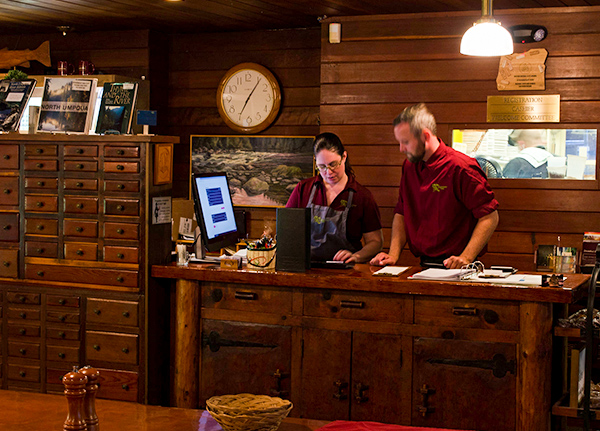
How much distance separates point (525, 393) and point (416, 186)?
4.59ft

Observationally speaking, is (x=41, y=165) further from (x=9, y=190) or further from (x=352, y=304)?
(x=352, y=304)

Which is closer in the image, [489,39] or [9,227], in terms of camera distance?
[489,39]

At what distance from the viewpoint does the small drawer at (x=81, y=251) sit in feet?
13.7

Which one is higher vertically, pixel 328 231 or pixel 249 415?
pixel 328 231

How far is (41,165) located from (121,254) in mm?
725

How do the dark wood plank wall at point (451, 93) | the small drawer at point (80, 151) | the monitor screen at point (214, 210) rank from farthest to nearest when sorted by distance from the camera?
the dark wood plank wall at point (451, 93)
the small drawer at point (80, 151)
the monitor screen at point (214, 210)

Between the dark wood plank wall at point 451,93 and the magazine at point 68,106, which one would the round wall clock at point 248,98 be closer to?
the dark wood plank wall at point 451,93

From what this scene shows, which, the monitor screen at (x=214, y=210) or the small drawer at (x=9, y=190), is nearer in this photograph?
the monitor screen at (x=214, y=210)

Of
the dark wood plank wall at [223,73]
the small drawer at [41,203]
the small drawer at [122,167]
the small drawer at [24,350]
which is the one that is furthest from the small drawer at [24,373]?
the dark wood plank wall at [223,73]

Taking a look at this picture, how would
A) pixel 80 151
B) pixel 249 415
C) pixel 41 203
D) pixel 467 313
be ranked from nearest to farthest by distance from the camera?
1. pixel 249 415
2. pixel 467 313
3. pixel 80 151
4. pixel 41 203

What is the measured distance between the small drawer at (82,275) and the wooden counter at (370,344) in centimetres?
18

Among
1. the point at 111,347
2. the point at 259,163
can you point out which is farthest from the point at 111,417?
the point at 259,163

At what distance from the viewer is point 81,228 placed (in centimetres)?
420

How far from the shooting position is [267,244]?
13.0 ft
